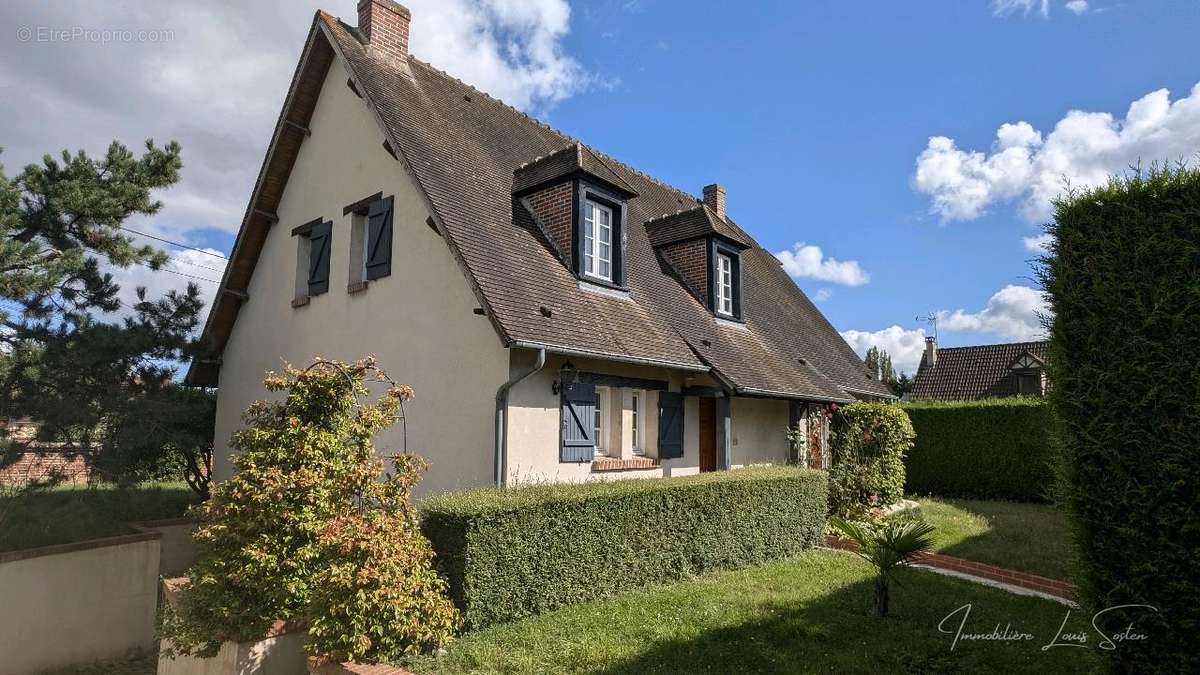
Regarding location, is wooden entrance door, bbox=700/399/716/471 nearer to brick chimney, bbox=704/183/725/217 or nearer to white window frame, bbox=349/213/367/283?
white window frame, bbox=349/213/367/283

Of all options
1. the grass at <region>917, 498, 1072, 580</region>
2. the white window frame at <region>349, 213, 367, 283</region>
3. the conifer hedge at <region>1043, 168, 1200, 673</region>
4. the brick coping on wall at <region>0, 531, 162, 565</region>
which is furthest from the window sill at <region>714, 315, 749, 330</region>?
the brick coping on wall at <region>0, 531, 162, 565</region>

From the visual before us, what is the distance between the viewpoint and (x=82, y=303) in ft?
36.8

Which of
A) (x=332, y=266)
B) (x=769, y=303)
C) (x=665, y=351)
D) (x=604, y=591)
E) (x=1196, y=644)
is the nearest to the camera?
(x=1196, y=644)

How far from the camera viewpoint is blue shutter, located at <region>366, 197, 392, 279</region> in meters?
10.7

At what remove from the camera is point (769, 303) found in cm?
1792

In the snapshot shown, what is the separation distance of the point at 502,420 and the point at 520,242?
3.29 meters

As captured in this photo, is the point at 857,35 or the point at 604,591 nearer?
the point at 604,591

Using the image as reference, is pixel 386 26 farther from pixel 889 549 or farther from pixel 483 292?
pixel 889 549

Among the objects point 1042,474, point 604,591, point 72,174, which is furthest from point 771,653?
point 1042,474

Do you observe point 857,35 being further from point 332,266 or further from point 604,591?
point 332,266

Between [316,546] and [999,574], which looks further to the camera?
[999,574]

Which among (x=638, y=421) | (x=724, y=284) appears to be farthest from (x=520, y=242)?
(x=724, y=284)

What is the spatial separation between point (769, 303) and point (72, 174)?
15183 millimetres

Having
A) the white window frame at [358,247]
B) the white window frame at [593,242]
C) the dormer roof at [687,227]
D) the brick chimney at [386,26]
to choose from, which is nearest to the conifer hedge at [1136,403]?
the white window frame at [593,242]
